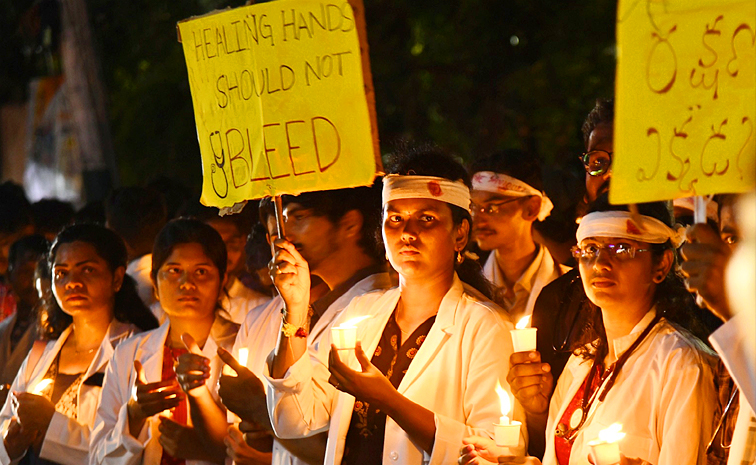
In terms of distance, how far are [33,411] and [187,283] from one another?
1.02 meters

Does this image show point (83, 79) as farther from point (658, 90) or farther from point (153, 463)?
point (658, 90)

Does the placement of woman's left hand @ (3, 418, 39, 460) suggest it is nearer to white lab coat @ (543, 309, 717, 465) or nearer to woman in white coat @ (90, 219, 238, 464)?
woman in white coat @ (90, 219, 238, 464)

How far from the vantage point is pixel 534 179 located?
5.89 m

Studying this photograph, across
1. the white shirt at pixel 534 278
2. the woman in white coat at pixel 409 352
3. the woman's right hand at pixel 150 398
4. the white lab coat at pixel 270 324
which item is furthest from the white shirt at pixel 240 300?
the woman in white coat at pixel 409 352

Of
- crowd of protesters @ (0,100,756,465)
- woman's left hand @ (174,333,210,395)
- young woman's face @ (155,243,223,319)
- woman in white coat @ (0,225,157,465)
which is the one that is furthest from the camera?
woman in white coat @ (0,225,157,465)

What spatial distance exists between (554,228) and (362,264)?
1.52 meters

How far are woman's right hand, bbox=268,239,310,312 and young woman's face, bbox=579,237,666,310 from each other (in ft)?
3.91

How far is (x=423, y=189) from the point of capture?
4312 millimetres

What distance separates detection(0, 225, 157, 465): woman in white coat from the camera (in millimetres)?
5496

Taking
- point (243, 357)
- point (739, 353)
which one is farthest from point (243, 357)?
point (739, 353)

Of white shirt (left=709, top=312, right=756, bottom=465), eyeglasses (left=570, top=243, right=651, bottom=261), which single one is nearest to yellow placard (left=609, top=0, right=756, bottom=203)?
white shirt (left=709, top=312, right=756, bottom=465)

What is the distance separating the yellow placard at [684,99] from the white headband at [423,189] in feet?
3.94

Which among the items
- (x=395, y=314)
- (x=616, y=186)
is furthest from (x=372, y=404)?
(x=616, y=186)

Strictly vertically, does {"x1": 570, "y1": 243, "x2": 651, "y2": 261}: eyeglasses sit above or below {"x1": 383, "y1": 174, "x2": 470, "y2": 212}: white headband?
below
